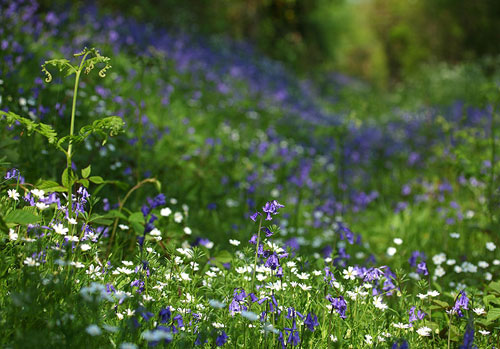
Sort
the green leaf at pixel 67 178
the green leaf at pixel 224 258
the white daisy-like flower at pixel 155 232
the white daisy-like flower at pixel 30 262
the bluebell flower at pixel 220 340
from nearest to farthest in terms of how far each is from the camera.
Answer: the bluebell flower at pixel 220 340 < the white daisy-like flower at pixel 30 262 < the green leaf at pixel 67 178 < the white daisy-like flower at pixel 155 232 < the green leaf at pixel 224 258

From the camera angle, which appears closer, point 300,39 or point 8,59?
point 8,59

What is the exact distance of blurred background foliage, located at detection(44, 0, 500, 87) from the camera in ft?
39.1

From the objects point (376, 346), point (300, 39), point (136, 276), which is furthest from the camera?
point (300, 39)

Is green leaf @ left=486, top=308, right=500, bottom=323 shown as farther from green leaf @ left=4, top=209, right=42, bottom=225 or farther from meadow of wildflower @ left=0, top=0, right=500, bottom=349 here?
green leaf @ left=4, top=209, right=42, bottom=225

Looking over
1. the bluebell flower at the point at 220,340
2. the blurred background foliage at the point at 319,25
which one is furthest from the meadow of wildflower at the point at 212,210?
the blurred background foliage at the point at 319,25

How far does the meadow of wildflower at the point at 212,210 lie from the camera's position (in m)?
1.99

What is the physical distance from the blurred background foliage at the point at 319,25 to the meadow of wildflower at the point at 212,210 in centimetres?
261

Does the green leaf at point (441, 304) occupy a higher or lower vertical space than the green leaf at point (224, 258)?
higher

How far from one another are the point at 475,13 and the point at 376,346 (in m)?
22.5

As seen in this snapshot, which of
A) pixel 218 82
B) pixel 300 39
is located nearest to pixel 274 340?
pixel 218 82

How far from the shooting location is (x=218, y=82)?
8.14m

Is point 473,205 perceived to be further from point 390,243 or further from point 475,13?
point 475,13

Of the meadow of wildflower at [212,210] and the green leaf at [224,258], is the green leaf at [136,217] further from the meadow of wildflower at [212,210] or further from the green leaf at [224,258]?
the green leaf at [224,258]

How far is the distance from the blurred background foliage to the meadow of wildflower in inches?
103
